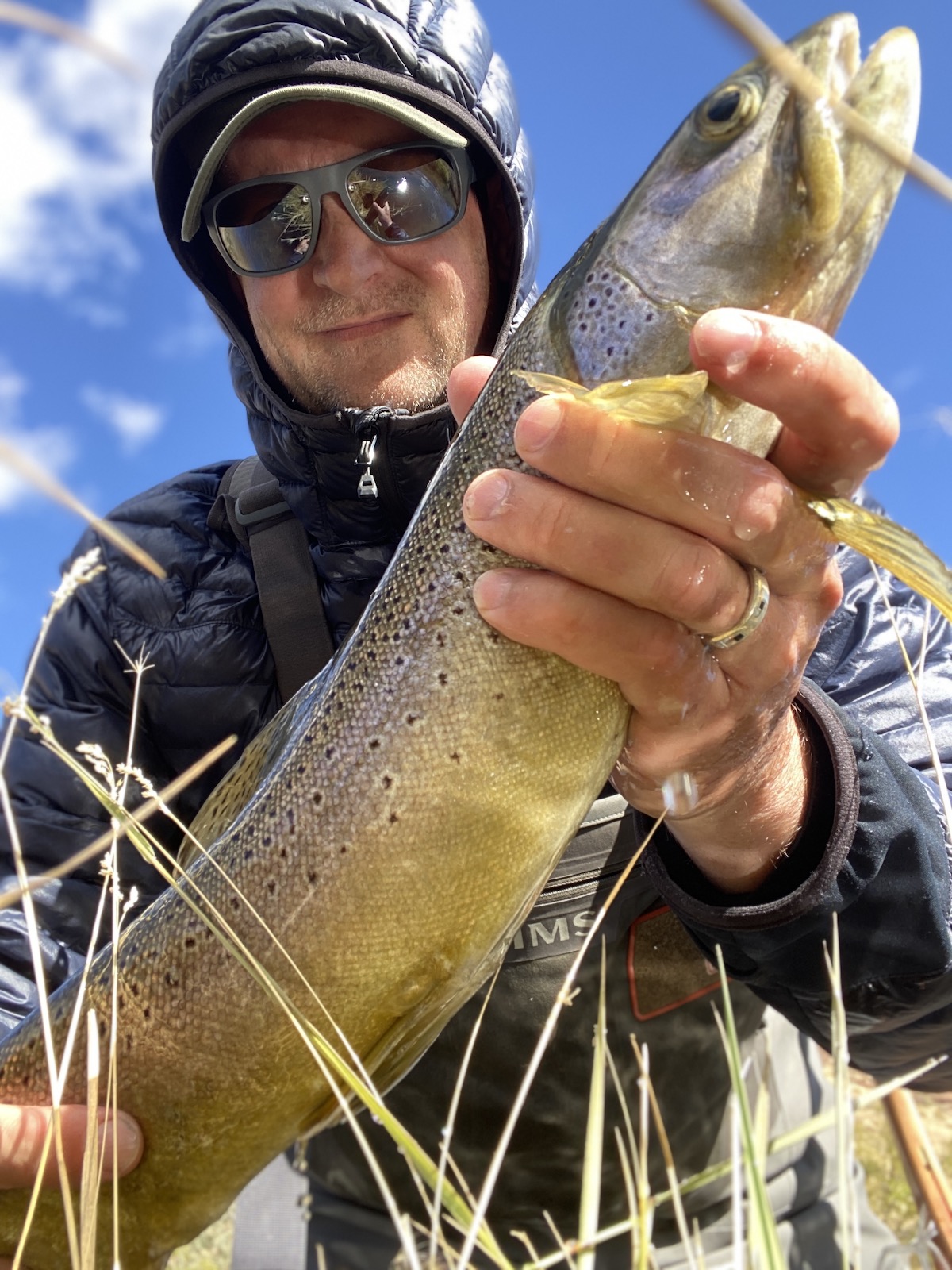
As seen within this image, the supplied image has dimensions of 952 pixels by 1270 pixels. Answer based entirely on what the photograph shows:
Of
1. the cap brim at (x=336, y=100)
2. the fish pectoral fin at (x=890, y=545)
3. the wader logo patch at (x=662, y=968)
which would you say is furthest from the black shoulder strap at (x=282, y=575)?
the fish pectoral fin at (x=890, y=545)

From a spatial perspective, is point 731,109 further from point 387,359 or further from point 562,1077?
point 562,1077

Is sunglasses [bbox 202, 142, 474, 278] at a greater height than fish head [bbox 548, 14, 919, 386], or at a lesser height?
greater

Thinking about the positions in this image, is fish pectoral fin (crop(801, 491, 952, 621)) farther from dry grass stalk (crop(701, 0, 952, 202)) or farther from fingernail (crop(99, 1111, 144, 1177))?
fingernail (crop(99, 1111, 144, 1177))

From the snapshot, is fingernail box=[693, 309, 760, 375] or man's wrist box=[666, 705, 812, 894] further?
man's wrist box=[666, 705, 812, 894]

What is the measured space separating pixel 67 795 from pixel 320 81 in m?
2.73

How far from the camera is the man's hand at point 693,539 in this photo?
1526 millimetres

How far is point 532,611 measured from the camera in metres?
1.70

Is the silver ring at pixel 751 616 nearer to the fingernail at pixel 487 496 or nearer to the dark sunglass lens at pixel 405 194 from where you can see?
the fingernail at pixel 487 496

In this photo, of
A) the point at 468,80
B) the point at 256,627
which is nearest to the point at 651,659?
the point at 256,627

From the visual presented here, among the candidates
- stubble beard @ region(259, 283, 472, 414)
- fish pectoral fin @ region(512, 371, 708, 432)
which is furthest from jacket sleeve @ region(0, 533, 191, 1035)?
fish pectoral fin @ region(512, 371, 708, 432)

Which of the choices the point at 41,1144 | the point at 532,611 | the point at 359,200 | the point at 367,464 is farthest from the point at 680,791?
the point at 359,200

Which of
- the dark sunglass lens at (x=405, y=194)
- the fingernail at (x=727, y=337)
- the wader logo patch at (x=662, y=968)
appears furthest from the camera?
the dark sunglass lens at (x=405, y=194)

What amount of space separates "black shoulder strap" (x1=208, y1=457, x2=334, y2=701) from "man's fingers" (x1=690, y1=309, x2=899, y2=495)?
1996mm

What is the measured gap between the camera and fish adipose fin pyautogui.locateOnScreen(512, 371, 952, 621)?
5.15 feet
